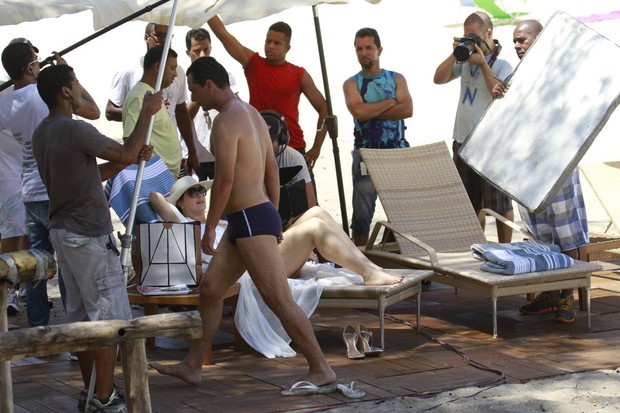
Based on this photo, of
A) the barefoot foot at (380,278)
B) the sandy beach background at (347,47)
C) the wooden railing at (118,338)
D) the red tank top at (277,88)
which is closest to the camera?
the wooden railing at (118,338)

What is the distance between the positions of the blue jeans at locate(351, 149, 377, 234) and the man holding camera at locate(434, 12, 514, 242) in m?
0.69

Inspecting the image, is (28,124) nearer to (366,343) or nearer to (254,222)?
→ (254,222)

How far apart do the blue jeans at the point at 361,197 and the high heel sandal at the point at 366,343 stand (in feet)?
6.66

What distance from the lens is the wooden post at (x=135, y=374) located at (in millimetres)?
3889

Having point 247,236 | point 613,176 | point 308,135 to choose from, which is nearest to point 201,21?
point 247,236

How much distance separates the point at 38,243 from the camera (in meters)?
6.29

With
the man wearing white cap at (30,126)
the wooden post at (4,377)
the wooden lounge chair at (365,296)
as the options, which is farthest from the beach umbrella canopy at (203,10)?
the wooden post at (4,377)

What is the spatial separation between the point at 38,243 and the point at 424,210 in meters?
2.55

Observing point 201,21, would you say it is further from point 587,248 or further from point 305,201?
point 587,248

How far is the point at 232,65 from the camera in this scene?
22172mm

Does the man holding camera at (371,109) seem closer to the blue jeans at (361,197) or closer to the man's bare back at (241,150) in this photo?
the blue jeans at (361,197)

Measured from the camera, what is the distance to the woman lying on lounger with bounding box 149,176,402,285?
622 cm

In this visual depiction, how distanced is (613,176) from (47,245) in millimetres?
4522

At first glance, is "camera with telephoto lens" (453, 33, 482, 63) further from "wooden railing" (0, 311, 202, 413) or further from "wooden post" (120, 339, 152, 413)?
"wooden post" (120, 339, 152, 413)
